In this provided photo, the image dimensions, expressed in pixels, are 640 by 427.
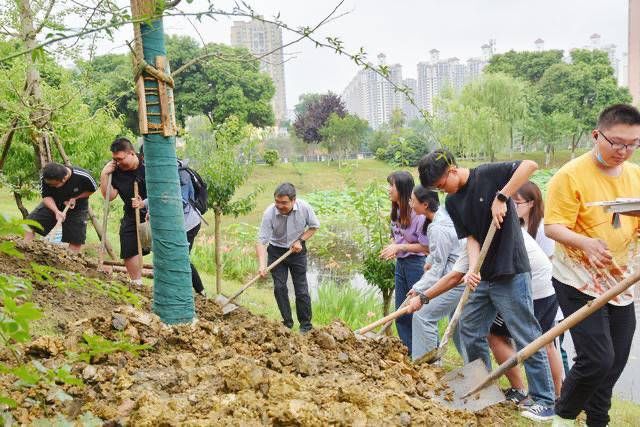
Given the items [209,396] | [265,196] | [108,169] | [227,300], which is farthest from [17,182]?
[265,196]

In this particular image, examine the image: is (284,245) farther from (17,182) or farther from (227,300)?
(17,182)

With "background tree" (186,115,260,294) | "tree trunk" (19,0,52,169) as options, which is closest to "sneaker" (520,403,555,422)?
"background tree" (186,115,260,294)

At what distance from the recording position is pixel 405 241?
5074 millimetres

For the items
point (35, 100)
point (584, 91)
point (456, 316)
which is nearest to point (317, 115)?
point (584, 91)

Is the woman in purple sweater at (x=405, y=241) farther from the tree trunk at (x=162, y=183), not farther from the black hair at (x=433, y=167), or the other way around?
the tree trunk at (x=162, y=183)

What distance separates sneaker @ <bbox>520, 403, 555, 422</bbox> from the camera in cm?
358

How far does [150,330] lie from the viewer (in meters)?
3.51

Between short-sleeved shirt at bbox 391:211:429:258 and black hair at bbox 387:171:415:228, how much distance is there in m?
0.04

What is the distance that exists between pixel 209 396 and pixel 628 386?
16.2 feet

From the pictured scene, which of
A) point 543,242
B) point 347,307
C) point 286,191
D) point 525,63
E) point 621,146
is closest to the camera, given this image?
point 621,146

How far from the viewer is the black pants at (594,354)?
119 inches

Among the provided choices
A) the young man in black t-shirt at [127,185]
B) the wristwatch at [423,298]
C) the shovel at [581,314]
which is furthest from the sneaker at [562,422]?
the young man in black t-shirt at [127,185]

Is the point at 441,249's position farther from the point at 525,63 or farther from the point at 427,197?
the point at 525,63

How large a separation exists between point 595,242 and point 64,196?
5215mm
